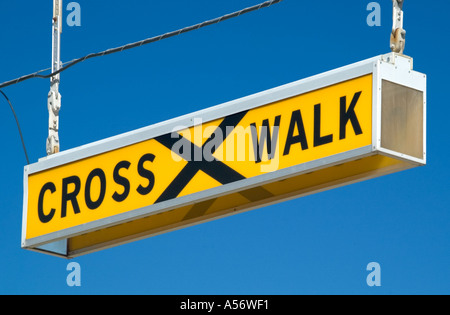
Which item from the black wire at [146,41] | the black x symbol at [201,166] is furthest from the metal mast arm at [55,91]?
the black x symbol at [201,166]

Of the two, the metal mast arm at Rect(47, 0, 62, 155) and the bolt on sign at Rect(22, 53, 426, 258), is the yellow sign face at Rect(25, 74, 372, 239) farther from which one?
the metal mast arm at Rect(47, 0, 62, 155)

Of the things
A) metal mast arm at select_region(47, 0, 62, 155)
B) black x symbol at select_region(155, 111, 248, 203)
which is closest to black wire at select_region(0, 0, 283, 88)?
metal mast arm at select_region(47, 0, 62, 155)

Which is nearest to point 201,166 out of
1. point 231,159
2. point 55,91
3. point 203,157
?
point 203,157

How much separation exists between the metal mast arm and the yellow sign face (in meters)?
0.41

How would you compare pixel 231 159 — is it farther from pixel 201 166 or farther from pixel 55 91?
pixel 55 91

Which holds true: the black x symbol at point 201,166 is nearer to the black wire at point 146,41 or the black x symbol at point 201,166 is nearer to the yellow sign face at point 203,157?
the yellow sign face at point 203,157

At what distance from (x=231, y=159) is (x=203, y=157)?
0.33m

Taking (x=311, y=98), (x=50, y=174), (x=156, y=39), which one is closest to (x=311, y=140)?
(x=311, y=98)

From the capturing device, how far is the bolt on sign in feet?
37.4

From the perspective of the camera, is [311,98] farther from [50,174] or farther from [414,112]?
[50,174]

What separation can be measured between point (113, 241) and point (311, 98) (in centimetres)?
297

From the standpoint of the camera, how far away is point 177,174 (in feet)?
41.5

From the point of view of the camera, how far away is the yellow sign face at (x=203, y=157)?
11.5m

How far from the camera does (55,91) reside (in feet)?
47.2
